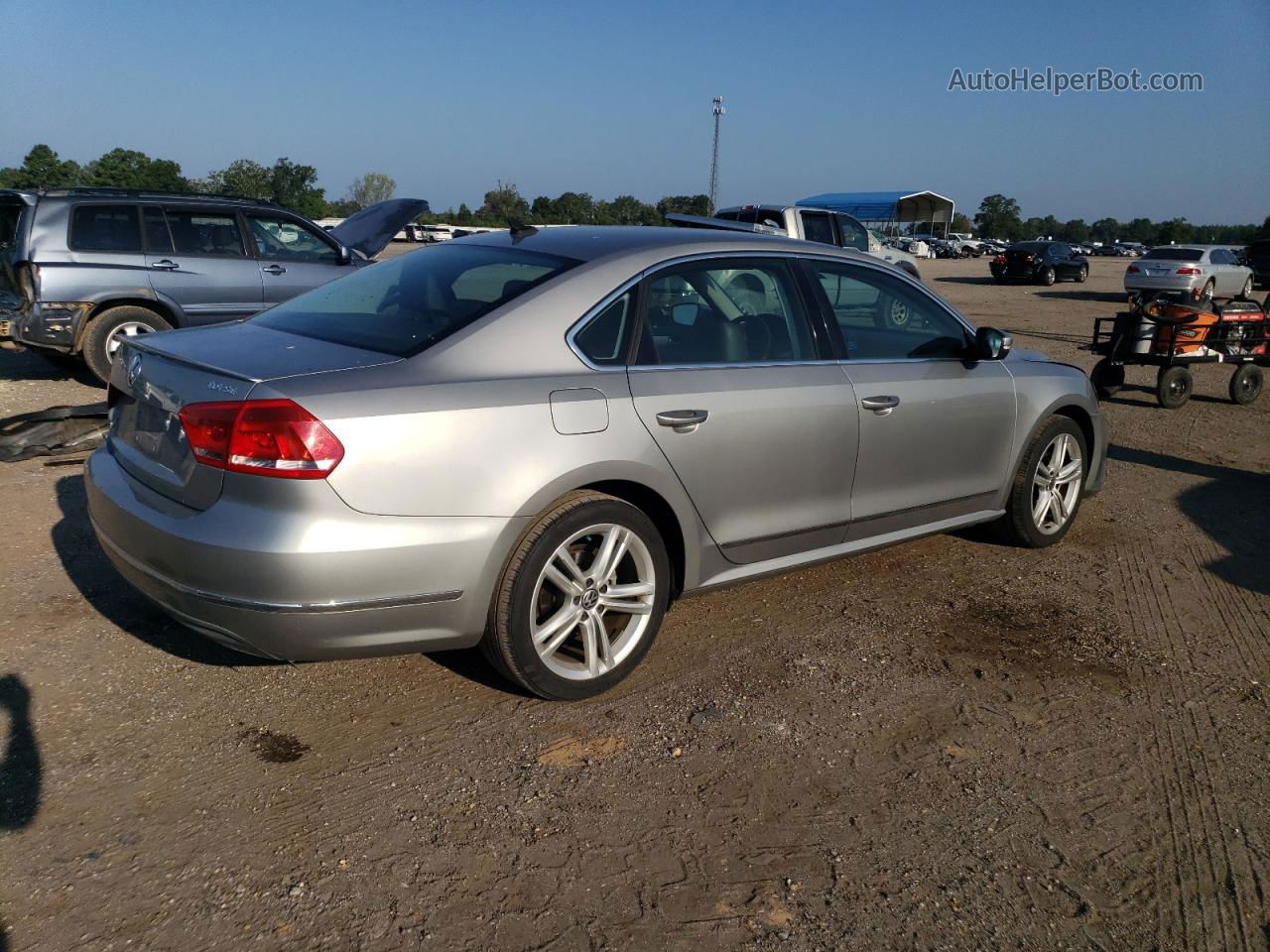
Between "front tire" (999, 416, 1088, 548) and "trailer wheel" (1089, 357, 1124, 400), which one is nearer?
"front tire" (999, 416, 1088, 548)

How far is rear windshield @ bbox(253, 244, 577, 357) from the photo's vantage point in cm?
348

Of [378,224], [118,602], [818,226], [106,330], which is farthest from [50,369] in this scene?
[818,226]

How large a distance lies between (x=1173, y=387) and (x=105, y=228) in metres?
10.0

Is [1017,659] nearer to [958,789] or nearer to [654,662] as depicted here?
[958,789]

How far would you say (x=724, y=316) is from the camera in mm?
4043

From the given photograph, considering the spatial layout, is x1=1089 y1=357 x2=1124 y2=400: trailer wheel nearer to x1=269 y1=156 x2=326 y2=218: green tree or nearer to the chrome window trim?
the chrome window trim

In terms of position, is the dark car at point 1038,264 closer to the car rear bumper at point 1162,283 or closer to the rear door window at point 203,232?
the car rear bumper at point 1162,283

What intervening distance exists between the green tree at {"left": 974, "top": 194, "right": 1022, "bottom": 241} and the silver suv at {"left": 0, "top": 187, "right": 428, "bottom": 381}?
10926 centimetres

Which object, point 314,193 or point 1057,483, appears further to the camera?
point 314,193

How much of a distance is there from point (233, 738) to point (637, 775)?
131cm

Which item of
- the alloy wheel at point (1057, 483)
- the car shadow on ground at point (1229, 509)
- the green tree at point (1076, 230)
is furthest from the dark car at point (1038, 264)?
the green tree at point (1076, 230)

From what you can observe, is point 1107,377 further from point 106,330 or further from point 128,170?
point 128,170

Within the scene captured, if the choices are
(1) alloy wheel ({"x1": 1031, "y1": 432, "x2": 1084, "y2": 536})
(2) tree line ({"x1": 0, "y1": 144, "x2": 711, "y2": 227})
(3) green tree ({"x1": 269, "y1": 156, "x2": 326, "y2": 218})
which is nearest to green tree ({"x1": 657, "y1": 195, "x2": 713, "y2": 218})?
(2) tree line ({"x1": 0, "y1": 144, "x2": 711, "y2": 227})

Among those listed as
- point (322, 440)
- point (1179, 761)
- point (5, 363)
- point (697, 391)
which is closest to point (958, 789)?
point (1179, 761)
